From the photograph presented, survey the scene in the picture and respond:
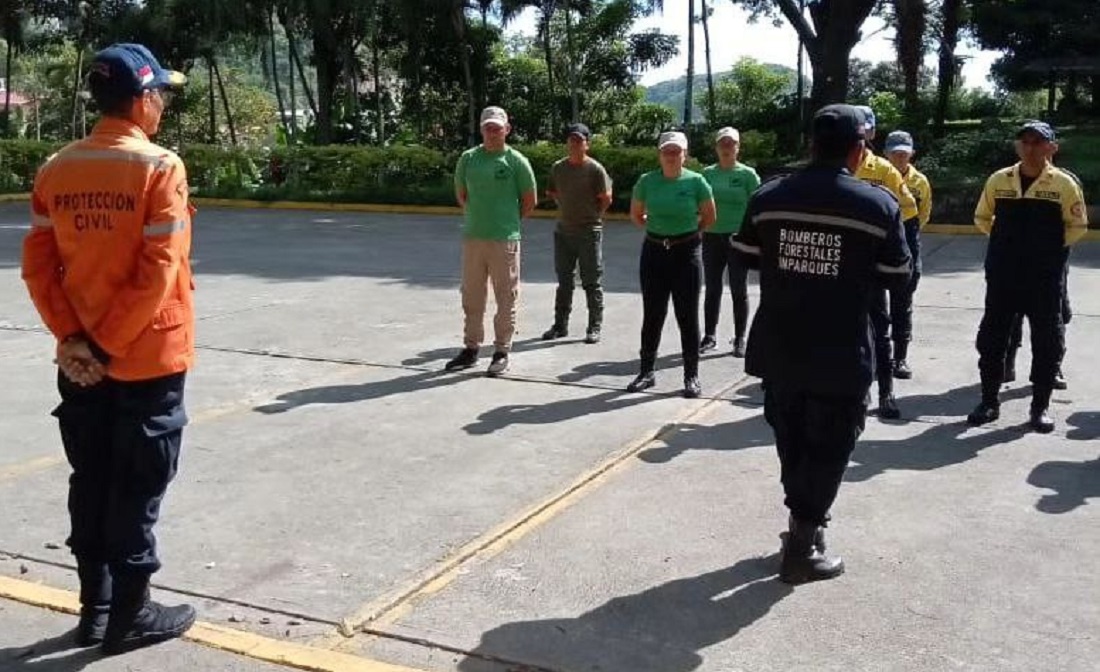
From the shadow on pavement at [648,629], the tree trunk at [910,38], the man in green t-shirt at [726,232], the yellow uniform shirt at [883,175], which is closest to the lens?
the shadow on pavement at [648,629]

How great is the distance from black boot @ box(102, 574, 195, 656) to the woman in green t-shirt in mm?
4040

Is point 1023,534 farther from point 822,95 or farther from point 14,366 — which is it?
point 822,95

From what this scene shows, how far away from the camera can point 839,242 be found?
409cm

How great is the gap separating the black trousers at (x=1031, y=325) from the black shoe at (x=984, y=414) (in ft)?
0.13

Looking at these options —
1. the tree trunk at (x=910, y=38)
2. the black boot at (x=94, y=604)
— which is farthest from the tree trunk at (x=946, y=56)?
the black boot at (x=94, y=604)

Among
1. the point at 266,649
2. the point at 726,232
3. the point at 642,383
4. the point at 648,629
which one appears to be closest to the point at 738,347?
A: the point at 726,232

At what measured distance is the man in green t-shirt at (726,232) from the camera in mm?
8414

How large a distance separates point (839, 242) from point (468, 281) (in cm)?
437

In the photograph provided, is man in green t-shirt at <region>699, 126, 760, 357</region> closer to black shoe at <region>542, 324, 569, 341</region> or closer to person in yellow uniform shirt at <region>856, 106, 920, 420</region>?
black shoe at <region>542, 324, 569, 341</region>

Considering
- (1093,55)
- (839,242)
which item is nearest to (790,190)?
(839,242)

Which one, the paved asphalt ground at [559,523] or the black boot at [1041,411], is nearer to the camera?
the paved asphalt ground at [559,523]

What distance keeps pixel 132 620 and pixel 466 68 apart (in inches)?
1000

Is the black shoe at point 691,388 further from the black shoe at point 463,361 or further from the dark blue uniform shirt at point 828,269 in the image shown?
the dark blue uniform shirt at point 828,269

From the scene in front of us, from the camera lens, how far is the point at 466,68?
92.1 feet
